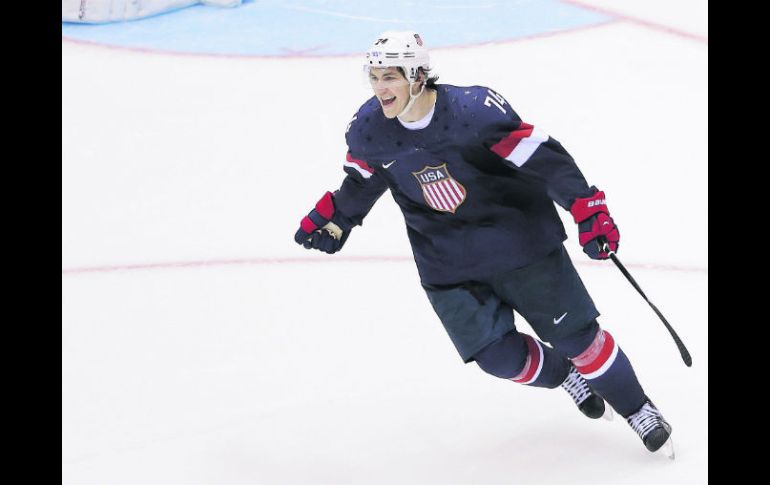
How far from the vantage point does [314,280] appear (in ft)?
14.1

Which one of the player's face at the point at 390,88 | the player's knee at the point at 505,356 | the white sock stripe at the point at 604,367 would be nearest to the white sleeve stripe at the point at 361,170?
the player's face at the point at 390,88

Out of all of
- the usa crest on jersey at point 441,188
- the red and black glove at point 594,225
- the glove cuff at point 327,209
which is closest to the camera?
the red and black glove at point 594,225

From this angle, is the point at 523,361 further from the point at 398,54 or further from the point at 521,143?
the point at 398,54

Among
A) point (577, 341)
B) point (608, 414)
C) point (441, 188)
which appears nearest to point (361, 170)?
point (441, 188)

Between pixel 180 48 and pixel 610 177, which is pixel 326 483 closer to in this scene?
pixel 610 177

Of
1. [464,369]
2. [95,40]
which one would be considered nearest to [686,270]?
[464,369]

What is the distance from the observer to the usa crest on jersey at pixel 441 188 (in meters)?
2.72

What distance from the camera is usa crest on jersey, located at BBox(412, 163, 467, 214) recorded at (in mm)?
2717

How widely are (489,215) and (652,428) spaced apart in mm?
696

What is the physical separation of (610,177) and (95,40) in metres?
3.47

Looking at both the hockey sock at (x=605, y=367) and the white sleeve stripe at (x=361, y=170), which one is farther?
the white sleeve stripe at (x=361, y=170)

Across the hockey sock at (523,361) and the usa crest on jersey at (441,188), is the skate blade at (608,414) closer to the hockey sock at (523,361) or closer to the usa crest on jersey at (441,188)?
the hockey sock at (523,361)

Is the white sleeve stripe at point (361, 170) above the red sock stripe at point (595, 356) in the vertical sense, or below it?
above

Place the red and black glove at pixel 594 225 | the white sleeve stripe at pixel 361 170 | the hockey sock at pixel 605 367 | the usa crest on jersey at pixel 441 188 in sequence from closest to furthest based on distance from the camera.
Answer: the red and black glove at pixel 594 225
the usa crest on jersey at pixel 441 188
the hockey sock at pixel 605 367
the white sleeve stripe at pixel 361 170
